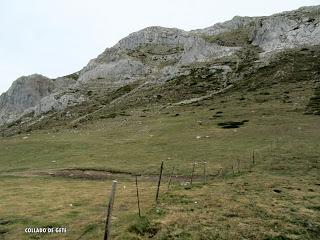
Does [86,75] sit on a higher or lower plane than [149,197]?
higher

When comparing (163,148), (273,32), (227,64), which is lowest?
(163,148)

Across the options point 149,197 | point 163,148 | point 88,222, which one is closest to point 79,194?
A: point 149,197

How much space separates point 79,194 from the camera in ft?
111

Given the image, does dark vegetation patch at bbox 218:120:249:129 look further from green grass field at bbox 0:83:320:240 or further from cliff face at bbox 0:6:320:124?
cliff face at bbox 0:6:320:124

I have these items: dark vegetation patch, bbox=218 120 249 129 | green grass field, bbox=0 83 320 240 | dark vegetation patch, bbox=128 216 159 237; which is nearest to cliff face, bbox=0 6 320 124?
dark vegetation patch, bbox=218 120 249 129

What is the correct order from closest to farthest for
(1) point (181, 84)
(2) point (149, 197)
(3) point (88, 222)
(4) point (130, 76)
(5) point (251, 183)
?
1. (3) point (88, 222)
2. (2) point (149, 197)
3. (5) point (251, 183)
4. (1) point (181, 84)
5. (4) point (130, 76)

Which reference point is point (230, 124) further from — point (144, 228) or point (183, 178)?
point (144, 228)

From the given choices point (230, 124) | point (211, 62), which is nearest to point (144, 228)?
point (230, 124)

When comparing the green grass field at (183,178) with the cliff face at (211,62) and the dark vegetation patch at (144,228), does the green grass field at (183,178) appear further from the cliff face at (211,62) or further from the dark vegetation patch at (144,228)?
the cliff face at (211,62)

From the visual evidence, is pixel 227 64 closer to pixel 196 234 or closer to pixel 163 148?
pixel 163 148

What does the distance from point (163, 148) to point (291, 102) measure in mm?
41192

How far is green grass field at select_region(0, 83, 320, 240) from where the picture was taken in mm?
21391

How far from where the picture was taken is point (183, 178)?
4119cm

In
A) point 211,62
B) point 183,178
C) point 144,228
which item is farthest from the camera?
point 211,62
